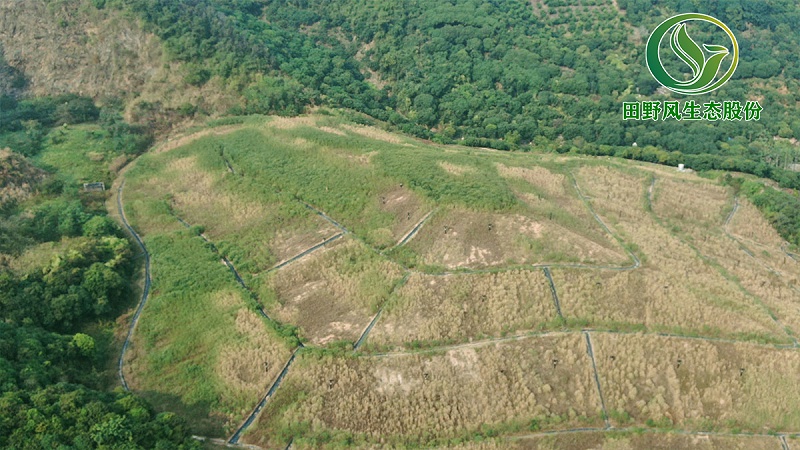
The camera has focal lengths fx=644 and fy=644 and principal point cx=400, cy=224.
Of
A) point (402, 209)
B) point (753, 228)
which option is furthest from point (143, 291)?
point (753, 228)

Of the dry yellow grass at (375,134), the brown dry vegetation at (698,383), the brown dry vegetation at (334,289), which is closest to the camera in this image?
the brown dry vegetation at (698,383)

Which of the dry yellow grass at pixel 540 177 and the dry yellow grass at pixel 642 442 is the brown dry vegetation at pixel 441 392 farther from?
the dry yellow grass at pixel 540 177

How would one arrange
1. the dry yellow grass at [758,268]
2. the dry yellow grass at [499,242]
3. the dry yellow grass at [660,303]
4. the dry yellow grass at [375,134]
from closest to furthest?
the dry yellow grass at [660,303], the dry yellow grass at [758,268], the dry yellow grass at [499,242], the dry yellow grass at [375,134]

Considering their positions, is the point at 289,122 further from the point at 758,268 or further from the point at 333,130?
the point at 758,268

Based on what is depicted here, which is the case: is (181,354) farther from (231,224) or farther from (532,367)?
(532,367)

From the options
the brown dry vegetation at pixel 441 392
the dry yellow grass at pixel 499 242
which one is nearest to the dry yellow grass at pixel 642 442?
the brown dry vegetation at pixel 441 392
